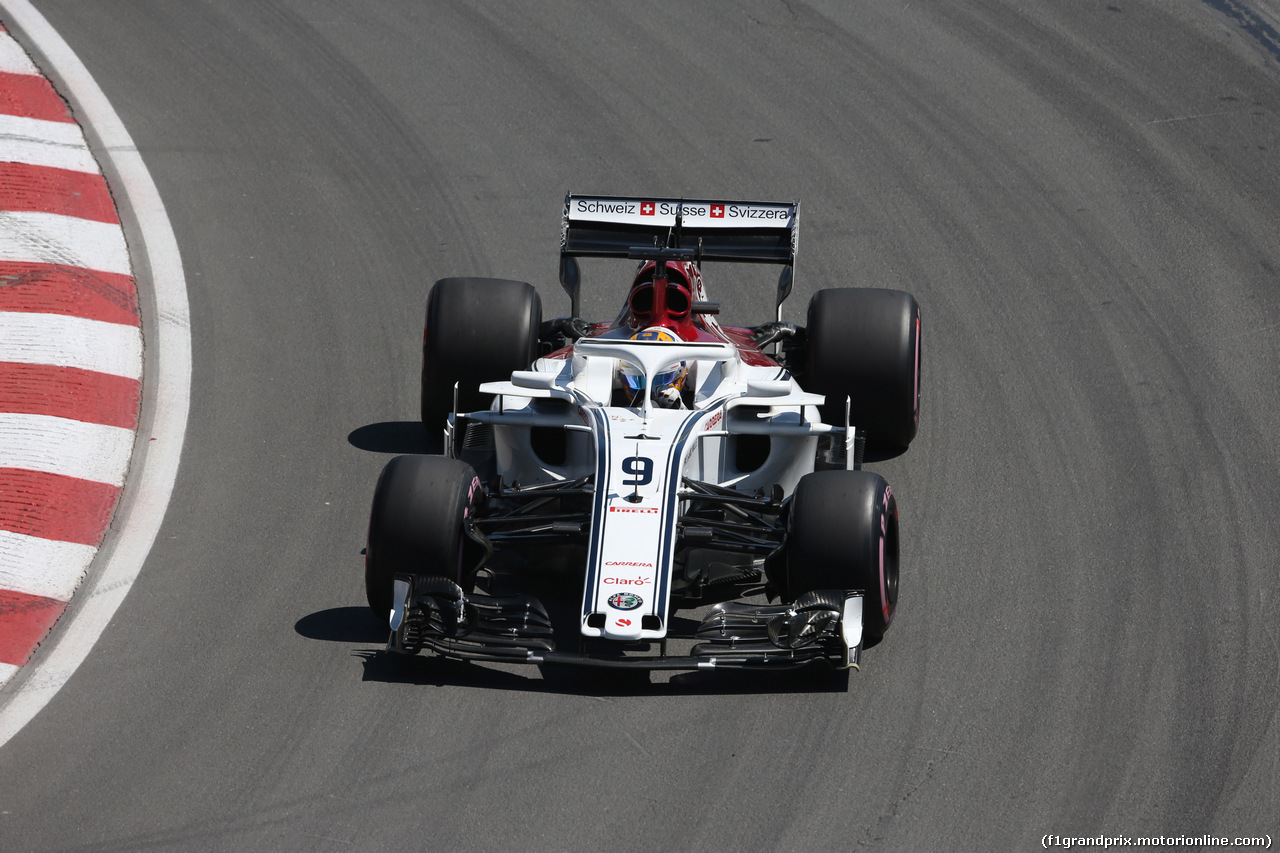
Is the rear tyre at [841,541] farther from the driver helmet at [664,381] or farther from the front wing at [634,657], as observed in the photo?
the driver helmet at [664,381]

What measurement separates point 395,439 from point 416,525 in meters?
2.30

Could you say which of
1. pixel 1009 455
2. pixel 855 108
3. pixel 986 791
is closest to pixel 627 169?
pixel 855 108

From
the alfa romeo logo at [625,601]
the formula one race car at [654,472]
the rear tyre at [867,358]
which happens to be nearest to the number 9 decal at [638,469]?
the formula one race car at [654,472]

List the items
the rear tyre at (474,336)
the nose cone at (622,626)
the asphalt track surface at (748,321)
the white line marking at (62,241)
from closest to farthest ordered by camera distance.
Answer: the asphalt track surface at (748,321) → the nose cone at (622,626) → the rear tyre at (474,336) → the white line marking at (62,241)

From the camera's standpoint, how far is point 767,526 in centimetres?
790

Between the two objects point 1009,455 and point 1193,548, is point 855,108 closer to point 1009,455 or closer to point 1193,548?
point 1009,455

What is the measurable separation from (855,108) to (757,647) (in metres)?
6.97

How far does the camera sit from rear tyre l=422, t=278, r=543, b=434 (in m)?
9.44

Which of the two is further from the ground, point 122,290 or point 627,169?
point 627,169

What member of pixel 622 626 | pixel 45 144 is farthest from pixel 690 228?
pixel 45 144

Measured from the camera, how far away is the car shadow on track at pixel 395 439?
32.0 ft
